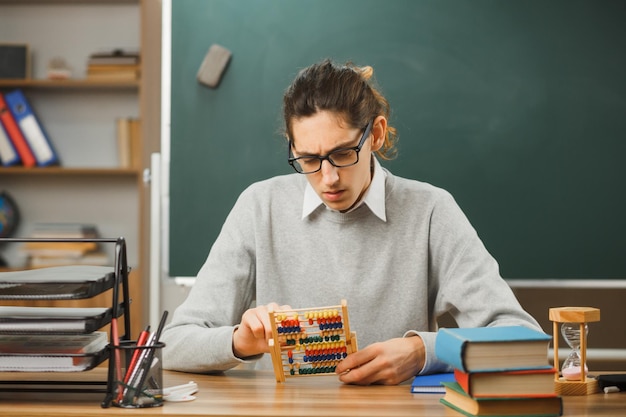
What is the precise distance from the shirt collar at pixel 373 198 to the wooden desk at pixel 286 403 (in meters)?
0.58

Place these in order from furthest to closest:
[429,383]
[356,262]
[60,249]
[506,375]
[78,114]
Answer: [78,114]
[60,249]
[356,262]
[429,383]
[506,375]

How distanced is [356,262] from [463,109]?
1.36 m

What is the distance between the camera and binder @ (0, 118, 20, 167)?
396cm

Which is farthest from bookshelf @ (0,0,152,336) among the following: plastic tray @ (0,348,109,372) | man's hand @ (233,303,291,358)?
plastic tray @ (0,348,109,372)

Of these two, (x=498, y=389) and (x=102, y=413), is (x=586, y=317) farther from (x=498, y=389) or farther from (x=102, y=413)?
(x=102, y=413)

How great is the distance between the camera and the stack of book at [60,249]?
3.90 meters

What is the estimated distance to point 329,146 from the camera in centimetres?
176

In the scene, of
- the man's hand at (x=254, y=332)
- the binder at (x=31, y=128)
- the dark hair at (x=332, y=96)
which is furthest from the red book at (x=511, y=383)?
the binder at (x=31, y=128)

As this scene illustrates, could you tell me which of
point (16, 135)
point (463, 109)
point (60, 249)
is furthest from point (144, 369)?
point (16, 135)

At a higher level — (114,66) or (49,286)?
(114,66)

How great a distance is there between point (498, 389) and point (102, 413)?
24.6 inches

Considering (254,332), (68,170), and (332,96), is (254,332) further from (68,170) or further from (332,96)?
(68,170)

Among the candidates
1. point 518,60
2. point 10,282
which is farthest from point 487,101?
point 10,282

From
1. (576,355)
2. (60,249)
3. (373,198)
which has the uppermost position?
(373,198)
